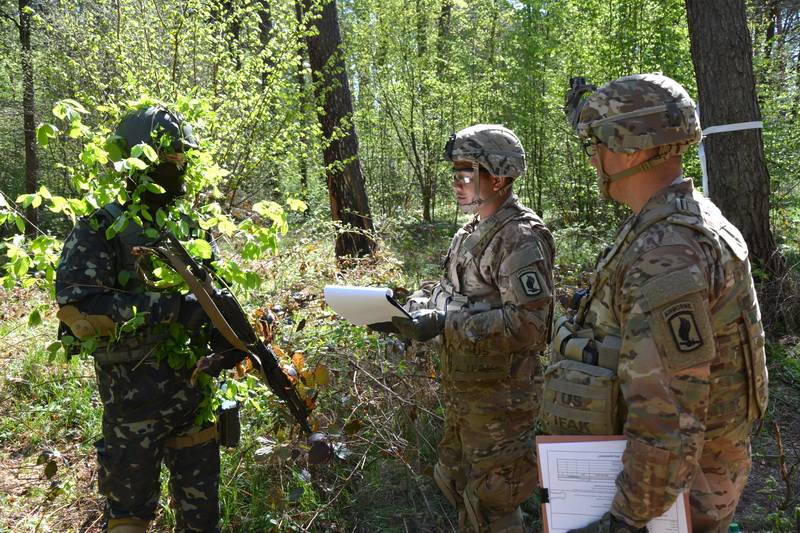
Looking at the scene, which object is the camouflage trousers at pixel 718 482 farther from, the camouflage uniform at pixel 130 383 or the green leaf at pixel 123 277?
the green leaf at pixel 123 277

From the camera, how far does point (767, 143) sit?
782cm

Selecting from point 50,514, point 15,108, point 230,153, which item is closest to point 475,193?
point 50,514

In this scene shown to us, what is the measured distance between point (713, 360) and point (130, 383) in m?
2.30

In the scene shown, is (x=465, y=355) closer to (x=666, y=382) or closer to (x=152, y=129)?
(x=666, y=382)

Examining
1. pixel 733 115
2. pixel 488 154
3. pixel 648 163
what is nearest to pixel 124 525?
pixel 488 154

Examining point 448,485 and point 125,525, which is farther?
point 448,485

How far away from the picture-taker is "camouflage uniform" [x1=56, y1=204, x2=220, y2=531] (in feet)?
7.81

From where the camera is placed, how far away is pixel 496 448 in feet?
8.55

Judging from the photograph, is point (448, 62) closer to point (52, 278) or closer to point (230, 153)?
point (230, 153)

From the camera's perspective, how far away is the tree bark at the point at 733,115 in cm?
479

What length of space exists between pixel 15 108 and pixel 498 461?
14651 mm

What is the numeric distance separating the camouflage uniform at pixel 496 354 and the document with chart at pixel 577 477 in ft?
2.90

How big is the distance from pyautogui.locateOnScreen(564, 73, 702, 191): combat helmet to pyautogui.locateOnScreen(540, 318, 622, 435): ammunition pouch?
1.66 ft

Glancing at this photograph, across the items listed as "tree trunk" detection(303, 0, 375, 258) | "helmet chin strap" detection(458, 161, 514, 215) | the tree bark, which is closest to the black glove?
"helmet chin strap" detection(458, 161, 514, 215)
